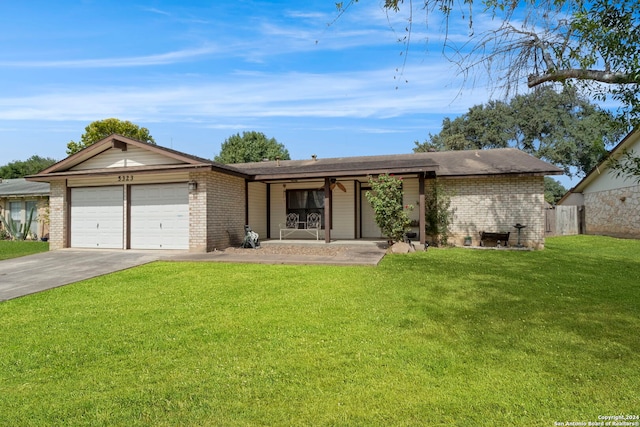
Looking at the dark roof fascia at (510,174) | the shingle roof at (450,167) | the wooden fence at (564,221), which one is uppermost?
the shingle roof at (450,167)

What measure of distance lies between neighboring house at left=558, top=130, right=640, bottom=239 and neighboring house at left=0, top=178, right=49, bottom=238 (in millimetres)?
26301

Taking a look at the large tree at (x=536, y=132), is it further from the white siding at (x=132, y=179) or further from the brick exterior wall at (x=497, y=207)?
the white siding at (x=132, y=179)

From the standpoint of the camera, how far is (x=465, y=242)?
44.7ft

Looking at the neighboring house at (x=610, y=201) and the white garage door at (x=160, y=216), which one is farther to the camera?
the neighboring house at (x=610, y=201)

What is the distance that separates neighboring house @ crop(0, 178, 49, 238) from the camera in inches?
734

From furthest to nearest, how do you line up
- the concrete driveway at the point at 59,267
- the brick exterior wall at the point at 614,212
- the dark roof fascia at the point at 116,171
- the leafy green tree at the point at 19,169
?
the leafy green tree at the point at 19,169 < the brick exterior wall at the point at 614,212 < the dark roof fascia at the point at 116,171 < the concrete driveway at the point at 59,267

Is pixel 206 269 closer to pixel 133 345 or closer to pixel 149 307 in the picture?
pixel 149 307

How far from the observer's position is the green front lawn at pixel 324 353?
2.56 metres

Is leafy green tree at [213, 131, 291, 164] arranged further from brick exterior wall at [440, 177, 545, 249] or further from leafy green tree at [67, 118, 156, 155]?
brick exterior wall at [440, 177, 545, 249]

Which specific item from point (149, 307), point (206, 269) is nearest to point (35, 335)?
point (149, 307)

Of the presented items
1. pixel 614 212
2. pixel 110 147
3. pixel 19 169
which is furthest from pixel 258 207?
pixel 19 169

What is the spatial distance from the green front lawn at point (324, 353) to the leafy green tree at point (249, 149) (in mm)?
32490

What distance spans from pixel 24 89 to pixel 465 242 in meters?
16.2

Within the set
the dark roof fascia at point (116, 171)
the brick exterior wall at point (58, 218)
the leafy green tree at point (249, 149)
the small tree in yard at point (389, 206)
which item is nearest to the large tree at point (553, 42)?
the small tree in yard at point (389, 206)
